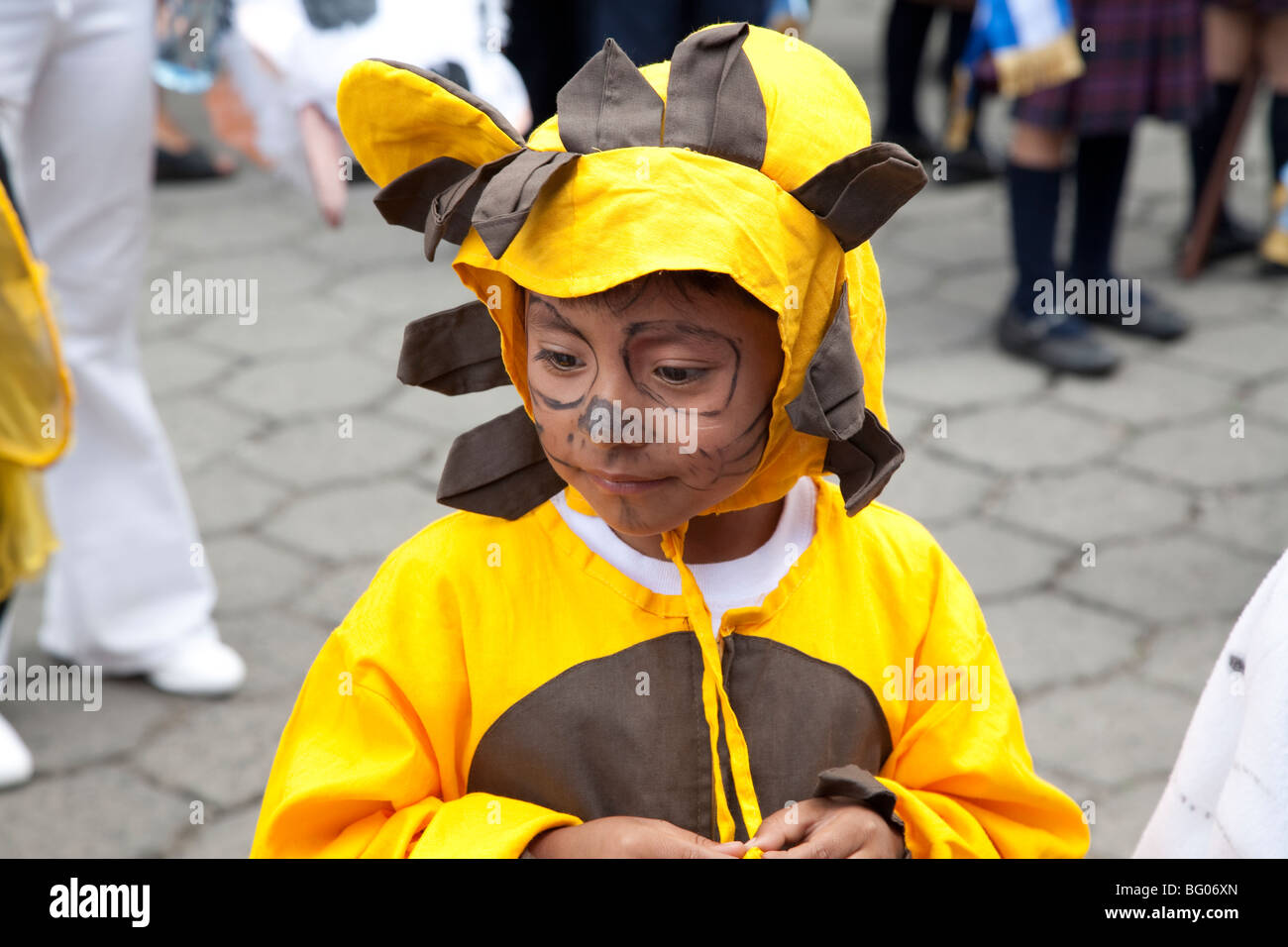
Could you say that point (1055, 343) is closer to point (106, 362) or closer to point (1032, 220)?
point (1032, 220)

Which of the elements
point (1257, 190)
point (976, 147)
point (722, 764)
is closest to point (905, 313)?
point (976, 147)

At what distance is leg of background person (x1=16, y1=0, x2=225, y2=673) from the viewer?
94.6 inches

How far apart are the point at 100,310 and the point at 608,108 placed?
1.60 metres

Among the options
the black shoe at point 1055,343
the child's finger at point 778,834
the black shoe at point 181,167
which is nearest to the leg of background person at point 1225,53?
the black shoe at point 1055,343

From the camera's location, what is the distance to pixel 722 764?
134cm

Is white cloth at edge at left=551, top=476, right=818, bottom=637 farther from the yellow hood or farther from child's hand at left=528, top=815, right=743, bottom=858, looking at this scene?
child's hand at left=528, top=815, right=743, bottom=858

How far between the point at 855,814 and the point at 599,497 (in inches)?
13.2

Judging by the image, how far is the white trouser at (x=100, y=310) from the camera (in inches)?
93.1

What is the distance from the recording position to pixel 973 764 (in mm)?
1358

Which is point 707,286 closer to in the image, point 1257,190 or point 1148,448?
point 1148,448

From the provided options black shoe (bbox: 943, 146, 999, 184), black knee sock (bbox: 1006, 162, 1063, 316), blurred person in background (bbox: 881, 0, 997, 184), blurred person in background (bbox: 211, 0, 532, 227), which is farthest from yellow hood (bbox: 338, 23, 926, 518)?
black shoe (bbox: 943, 146, 999, 184)

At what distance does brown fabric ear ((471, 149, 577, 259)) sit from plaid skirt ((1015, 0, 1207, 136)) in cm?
300

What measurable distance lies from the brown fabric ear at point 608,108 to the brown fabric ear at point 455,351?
0.72 feet

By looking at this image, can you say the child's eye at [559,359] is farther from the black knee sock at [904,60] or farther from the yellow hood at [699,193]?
the black knee sock at [904,60]
